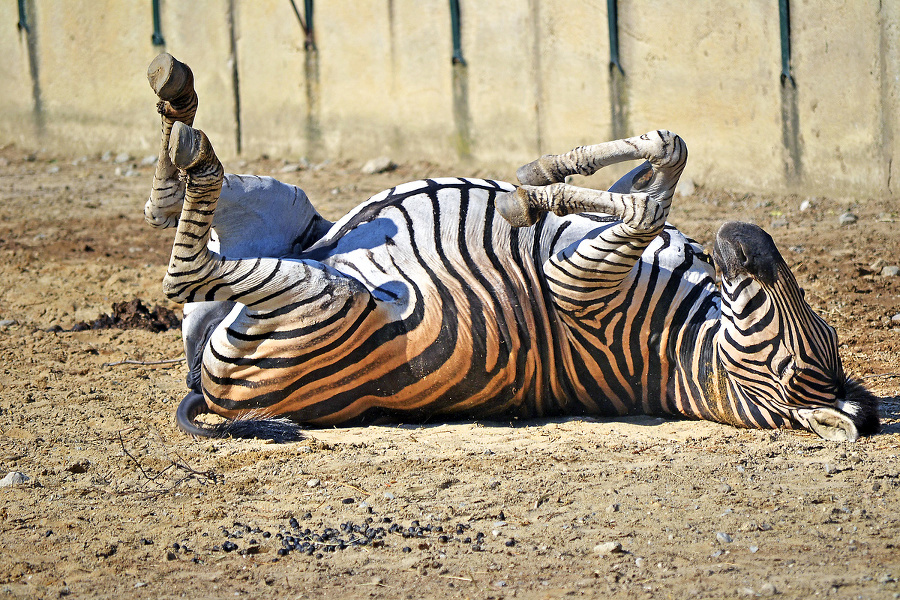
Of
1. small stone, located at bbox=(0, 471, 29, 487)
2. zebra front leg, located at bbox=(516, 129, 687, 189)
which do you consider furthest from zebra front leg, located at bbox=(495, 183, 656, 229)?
small stone, located at bbox=(0, 471, 29, 487)

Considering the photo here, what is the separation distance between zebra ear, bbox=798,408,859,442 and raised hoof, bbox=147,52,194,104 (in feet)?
8.35

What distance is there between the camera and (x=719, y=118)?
8.39 metres

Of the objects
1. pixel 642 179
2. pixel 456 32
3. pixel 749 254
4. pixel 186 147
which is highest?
pixel 456 32

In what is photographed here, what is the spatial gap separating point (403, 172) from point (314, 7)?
218cm

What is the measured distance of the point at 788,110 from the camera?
802 cm

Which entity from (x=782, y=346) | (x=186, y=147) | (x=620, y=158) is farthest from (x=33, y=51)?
(x=782, y=346)

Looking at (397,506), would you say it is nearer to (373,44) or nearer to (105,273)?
(105,273)

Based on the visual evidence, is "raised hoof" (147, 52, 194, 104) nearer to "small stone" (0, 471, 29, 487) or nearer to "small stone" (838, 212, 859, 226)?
"small stone" (0, 471, 29, 487)

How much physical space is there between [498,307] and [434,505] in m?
0.97

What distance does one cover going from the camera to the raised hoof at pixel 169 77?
3535 mm

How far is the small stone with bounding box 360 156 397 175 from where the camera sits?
392 inches

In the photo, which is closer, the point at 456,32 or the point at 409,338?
the point at 409,338

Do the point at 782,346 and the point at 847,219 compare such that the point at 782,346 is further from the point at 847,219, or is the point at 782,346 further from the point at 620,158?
the point at 847,219

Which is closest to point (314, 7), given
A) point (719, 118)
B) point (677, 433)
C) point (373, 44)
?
point (373, 44)
